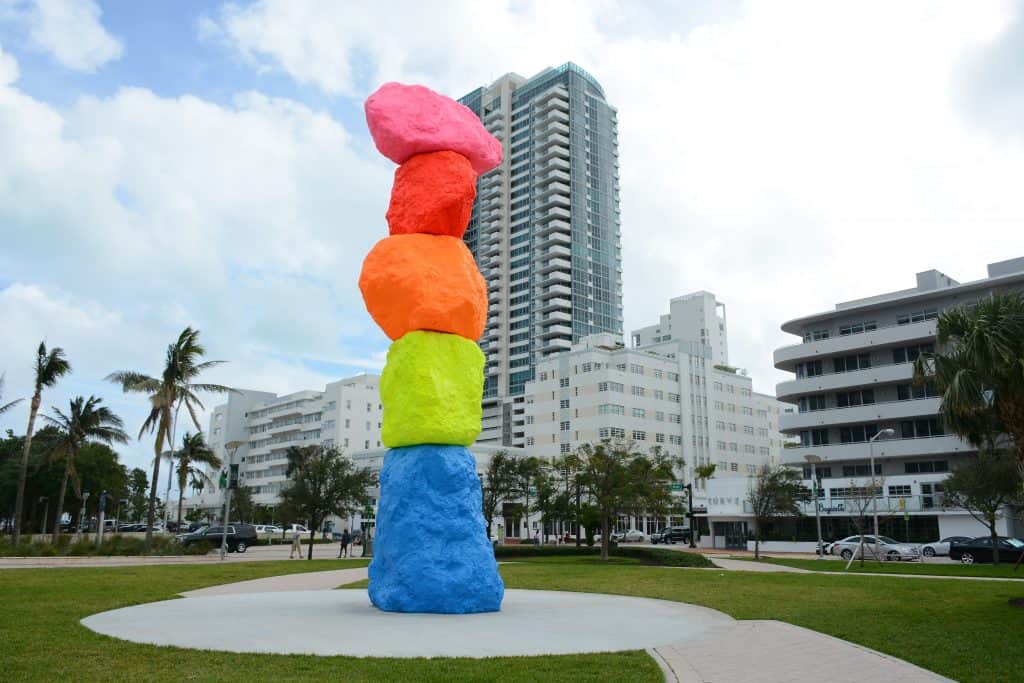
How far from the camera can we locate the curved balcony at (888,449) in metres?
54.4

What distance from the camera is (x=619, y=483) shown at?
141 ft

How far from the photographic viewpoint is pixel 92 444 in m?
71.7

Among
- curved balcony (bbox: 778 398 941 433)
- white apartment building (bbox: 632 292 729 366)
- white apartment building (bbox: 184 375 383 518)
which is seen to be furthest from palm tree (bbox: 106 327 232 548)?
white apartment building (bbox: 632 292 729 366)

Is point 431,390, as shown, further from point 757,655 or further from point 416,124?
point 757,655

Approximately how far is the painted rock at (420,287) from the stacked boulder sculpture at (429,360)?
3 centimetres

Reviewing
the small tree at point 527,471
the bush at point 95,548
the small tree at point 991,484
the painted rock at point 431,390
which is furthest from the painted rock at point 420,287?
the small tree at point 527,471

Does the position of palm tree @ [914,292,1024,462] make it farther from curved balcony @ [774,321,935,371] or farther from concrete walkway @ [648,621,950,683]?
curved balcony @ [774,321,935,371]

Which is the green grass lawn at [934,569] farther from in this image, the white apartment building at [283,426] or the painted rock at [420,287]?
the white apartment building at [283,426]

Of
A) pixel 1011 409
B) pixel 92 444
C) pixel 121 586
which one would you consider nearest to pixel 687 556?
pixel 1011 409

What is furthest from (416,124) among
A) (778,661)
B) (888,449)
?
(888,449)

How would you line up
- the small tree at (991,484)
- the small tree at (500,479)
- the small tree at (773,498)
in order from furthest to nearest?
1. the small tree at (500,479)
2. the small tree at (773,498)
3. the small tree at (991,484)

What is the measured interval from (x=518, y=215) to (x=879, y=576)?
337ft

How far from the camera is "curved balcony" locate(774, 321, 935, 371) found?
57.0 metres

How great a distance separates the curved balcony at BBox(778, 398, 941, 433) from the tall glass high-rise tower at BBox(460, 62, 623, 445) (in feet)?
178
